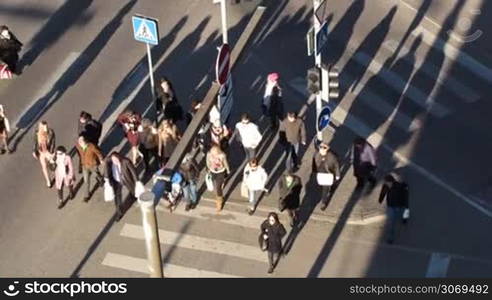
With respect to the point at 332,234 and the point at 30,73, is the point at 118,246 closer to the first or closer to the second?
the point at 332,234

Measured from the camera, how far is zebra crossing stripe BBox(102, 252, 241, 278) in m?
18.8

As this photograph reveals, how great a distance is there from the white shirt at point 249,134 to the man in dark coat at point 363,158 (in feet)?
6.61

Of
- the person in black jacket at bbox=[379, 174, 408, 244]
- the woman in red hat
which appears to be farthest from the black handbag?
the woman in red hat

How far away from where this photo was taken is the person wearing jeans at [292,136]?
2034cm

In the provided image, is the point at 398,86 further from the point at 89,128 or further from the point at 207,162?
the point at 89,128

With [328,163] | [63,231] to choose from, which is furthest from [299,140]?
[63,231]

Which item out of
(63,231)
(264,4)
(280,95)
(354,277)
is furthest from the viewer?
(264,4)

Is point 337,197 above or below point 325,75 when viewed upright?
below

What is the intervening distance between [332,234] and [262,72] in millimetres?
6064

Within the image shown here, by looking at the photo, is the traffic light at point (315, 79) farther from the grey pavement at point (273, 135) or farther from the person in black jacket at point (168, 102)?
the person in black jacket at point (168, 102)

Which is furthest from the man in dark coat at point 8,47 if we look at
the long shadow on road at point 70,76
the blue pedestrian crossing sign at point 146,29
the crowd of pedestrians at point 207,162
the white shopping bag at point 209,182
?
the white shopping bag at point 209,182

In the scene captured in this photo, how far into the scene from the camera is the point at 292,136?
20516 mm

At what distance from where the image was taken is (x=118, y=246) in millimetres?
19547

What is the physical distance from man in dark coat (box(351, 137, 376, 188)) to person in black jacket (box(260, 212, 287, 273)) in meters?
2.86
